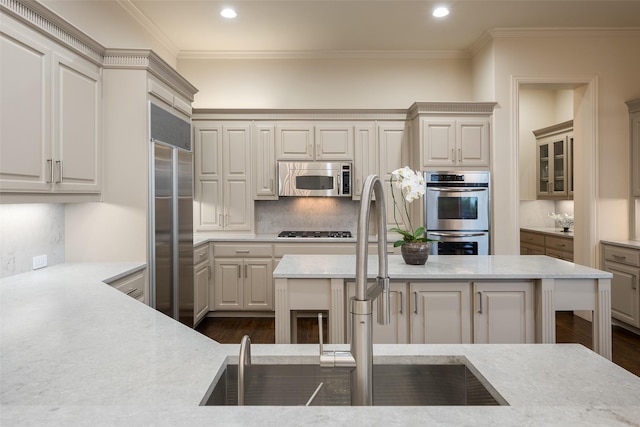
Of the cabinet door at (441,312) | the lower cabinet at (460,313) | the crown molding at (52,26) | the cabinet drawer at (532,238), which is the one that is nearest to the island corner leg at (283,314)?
the lower cabinet at (460,313)

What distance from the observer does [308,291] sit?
2361mm

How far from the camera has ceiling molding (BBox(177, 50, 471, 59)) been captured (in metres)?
4.76

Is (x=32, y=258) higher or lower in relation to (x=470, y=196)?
lower

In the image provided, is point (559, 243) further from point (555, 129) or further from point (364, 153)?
point (364, 153)

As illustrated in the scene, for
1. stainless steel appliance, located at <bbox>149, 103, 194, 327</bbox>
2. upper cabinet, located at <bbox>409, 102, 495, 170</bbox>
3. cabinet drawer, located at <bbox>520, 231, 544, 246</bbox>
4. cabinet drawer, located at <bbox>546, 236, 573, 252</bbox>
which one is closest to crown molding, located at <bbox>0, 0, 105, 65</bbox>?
stainless steel appliance, located at <bbox>149, 103, 194, 327</bbox>

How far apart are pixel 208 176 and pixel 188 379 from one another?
152 inches

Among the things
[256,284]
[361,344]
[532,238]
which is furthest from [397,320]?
[532,238]

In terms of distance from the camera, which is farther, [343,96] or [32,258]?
[343,96]

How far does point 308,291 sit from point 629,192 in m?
3.77

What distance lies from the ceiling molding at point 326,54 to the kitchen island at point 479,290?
3237 mm

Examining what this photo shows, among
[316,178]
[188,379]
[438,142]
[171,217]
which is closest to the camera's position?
[188,379]

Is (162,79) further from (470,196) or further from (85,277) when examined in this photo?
(470,196)

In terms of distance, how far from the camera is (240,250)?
4305mm

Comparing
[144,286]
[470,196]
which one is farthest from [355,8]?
[144,286]
